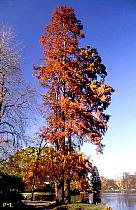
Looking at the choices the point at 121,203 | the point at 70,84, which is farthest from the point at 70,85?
the point at 121,203

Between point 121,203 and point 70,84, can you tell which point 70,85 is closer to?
point 70,84

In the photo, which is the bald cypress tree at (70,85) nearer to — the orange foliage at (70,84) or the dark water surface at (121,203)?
the orange foliage at (70,84)

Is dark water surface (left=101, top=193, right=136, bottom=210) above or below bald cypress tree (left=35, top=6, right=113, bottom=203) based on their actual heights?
below

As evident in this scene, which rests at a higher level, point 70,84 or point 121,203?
point 70,84

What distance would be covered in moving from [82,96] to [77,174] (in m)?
5.77

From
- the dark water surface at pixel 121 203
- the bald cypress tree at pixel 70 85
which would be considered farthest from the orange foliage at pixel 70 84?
the dark water surface at pixel 121 203

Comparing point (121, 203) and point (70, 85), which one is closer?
point (70, 85)

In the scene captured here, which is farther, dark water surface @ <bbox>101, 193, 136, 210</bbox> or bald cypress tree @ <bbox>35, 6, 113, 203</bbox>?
dark water surface @ <bbox>101, 193, 136, 210</bbox>

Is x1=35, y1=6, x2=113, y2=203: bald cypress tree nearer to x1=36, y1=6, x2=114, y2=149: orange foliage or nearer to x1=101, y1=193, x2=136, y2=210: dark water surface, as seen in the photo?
x1=36, y1=6, x2=114, y2=149: orange foliage

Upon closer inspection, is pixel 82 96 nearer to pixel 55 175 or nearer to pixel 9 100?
pixel 55 175

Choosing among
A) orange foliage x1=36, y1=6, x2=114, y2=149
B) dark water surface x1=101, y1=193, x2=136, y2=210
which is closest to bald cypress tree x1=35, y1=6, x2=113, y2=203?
orange foliage x1=36, y1=6, x2=114, y2=149

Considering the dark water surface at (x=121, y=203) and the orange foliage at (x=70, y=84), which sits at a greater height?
the orange foliage at (x=70, y=84)

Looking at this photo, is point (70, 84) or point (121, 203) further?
point (121, 203)

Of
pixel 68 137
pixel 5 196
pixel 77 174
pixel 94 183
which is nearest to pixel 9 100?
pixel 68 137
